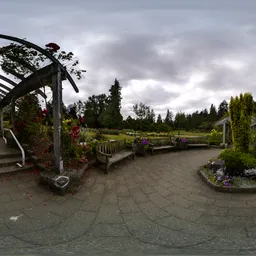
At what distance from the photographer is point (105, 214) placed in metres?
2.53

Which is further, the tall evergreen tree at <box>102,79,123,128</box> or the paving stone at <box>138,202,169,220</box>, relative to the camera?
the tall evergreen tree at <box>102,79,123,128</box>

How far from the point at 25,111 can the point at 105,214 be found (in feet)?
15.2

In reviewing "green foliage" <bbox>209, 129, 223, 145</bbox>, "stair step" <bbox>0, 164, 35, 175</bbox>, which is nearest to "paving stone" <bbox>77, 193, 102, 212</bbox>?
"stair step" <bbox>0, 164, 35, 175</bbox>

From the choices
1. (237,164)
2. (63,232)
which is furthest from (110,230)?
(237,164)

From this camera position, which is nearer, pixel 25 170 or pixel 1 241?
pixel 1 241

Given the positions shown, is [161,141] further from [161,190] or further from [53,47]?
[53,47]

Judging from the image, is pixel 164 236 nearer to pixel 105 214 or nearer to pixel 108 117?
pixel 105 214

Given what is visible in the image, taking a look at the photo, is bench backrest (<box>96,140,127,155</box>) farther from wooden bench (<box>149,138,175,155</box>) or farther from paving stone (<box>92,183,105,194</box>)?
wooden bench (<box>149,138,175,155</box>)

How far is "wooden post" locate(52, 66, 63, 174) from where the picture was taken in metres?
3.36

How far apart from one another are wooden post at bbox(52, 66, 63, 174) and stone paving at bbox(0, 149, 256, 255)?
2.04 ft

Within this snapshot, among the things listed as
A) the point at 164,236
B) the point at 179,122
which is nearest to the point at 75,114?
the point at 164,236

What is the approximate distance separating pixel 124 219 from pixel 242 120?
5785 mm

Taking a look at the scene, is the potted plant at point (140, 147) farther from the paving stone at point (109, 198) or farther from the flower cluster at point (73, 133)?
the paving stone at point (109, 198)

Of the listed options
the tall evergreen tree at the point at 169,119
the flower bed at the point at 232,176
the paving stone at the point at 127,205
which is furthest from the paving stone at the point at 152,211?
the tall evergreen tree at the point at 169,119
